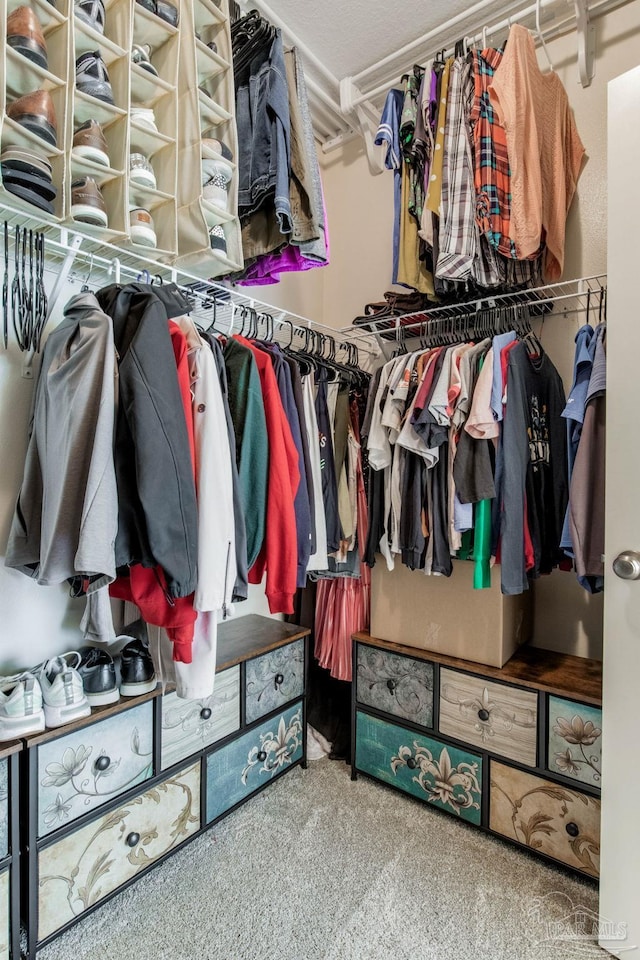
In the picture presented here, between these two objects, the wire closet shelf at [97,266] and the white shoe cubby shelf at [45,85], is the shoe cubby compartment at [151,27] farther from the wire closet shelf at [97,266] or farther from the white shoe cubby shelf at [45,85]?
the wire closet shelf at [97,266]

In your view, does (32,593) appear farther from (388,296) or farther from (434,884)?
(388,296)

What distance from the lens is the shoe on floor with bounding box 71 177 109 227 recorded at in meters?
1.24

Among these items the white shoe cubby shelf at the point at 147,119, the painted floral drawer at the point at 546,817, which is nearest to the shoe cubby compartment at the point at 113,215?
the white shoe cubby shelf at the point at 147,119

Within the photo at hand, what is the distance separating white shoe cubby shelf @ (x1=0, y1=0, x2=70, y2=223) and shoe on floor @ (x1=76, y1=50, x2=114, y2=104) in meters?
0.06

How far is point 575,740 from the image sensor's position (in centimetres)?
155

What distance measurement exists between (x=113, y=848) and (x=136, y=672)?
468mm

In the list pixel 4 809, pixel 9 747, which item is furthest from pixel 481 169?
pixel 4 809

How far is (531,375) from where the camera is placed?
5.75 ft

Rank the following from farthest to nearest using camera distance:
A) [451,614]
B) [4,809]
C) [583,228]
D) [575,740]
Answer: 1. [583,228]
2. [451,614]
3. [575,740]
4. [4,809]

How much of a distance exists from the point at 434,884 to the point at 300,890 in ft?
1.34

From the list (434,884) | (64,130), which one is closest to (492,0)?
(64,130)

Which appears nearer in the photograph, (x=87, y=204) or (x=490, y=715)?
(x=87, y=204)

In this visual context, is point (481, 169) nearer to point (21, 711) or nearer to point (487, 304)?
point (487, 304)

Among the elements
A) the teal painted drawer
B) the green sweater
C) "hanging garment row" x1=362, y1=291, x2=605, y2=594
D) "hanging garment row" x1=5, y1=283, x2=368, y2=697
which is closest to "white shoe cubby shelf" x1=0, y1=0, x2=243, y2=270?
"hanging garment row" x1=5, y1=283, x2=368, y2=697
